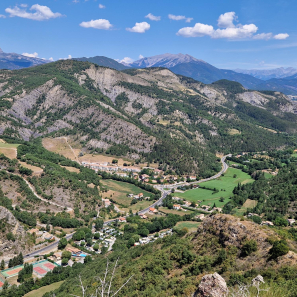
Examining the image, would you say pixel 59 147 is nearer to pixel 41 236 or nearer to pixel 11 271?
pixel 41 236

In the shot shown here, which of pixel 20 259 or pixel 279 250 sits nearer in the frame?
pixel 279 250

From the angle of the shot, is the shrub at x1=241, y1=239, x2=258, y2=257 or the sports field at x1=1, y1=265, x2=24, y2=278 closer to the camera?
the shrub at x1=241, y1=239, x2=258, y2=257

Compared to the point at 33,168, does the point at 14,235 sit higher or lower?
lower

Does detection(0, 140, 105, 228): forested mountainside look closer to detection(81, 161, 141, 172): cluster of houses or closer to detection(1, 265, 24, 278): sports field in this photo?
detection(1, 265, 24, 278): sports field

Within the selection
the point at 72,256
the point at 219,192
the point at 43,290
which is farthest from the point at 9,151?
the point at 219,192

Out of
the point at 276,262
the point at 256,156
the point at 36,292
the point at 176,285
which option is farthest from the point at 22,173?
the point at 256,156

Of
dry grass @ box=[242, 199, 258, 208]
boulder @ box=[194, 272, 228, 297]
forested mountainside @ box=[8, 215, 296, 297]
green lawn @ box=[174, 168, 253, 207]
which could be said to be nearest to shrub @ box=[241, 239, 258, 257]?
forested mountainside @ box=[8, 215, 296, 297]
